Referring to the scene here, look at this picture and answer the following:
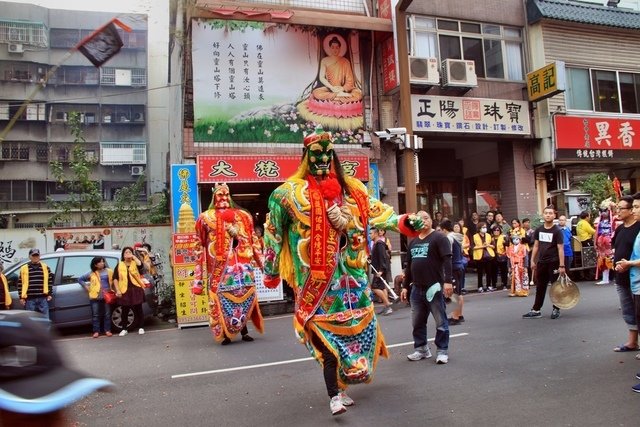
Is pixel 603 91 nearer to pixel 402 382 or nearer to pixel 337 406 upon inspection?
pixel 402 382

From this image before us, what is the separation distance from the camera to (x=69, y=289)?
933 cm

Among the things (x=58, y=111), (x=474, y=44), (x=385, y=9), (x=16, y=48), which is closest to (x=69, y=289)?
(x=385, y=9)

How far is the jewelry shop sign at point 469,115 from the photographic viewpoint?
13758mm

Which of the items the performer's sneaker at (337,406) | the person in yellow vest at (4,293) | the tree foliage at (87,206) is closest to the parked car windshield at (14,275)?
the person in yellow vest at (4,293)

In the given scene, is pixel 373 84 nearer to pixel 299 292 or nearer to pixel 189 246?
pixel 189 246

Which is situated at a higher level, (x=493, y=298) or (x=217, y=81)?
(x=217, y=81)

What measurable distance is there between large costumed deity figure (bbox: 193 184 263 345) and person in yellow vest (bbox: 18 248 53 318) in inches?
116

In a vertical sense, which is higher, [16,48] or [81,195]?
[16,48]

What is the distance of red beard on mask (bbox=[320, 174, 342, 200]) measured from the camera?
14.3 ft

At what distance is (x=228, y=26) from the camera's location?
12.2 meters

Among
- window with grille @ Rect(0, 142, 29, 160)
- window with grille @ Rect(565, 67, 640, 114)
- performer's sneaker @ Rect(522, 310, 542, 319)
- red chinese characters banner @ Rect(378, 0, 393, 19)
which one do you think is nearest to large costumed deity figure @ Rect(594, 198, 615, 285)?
performer's sneaker @ Rect(522, 310, 542, 319)

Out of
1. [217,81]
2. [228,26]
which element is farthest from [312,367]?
[228,26]

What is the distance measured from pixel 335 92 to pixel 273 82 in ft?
5.26

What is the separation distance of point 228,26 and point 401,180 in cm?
573
